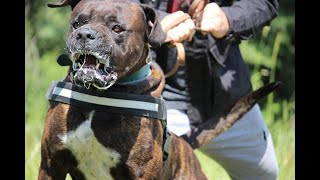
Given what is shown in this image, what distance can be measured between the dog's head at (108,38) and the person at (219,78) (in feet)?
2.31

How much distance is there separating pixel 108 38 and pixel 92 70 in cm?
15

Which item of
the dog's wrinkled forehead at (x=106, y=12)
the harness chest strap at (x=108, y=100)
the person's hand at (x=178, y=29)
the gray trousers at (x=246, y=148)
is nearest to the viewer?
the dog's wrinkled forehead at (x=106, y=12)

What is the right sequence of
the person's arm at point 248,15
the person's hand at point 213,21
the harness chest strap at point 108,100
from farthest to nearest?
the person's arm at point 248,15
the person's hand at point 213,21
the harness chest strap at point 108,100

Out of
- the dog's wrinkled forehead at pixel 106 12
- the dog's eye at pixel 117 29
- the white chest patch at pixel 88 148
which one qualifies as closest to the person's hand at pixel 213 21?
the dog's wrinkled forehead at pixel 106 12

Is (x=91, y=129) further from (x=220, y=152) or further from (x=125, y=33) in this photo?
(x=220, y=152)

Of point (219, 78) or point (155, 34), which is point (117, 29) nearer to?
point (155, 34)

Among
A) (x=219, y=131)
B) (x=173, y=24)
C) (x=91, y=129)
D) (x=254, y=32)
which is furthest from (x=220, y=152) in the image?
(x=91, y=129)

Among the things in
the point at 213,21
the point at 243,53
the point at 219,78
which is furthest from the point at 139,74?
the point at 243,53

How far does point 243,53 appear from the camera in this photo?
7.50 m

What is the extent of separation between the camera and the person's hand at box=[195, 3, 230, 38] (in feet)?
13.1

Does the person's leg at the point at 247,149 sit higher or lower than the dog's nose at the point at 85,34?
lower

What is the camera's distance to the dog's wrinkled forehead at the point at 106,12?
128 inches

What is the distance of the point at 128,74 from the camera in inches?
134

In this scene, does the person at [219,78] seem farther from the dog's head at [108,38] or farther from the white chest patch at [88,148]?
the white chest patch at [88,148]
